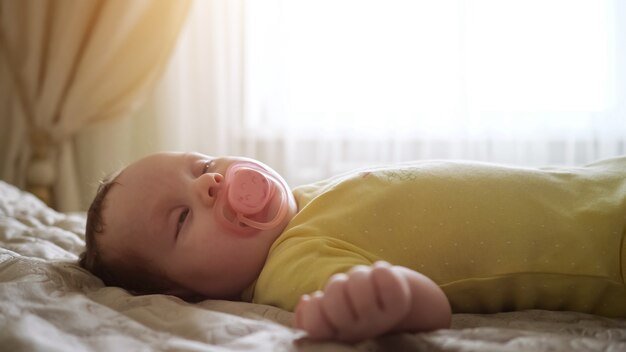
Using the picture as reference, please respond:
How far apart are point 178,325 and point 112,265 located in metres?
0.33

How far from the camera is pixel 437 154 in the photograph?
2662 millimetres

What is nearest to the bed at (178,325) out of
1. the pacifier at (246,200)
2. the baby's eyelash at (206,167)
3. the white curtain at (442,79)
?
the pacifier at (246,200)

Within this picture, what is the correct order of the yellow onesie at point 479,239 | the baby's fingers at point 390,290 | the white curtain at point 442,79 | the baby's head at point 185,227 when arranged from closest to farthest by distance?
A: 1. the baby's fingers at point 390,290
2. the yellow onesie at point 479,239
3. the baby's head at point 185,227
4. the white curtain at point 442,79

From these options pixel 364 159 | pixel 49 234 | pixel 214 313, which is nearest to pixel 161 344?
pixel 214 313

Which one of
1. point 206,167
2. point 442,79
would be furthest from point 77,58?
point 206,167

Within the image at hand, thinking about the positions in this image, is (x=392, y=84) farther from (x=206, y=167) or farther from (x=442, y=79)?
(x=206, y=167)

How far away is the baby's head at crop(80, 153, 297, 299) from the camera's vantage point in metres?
1.09

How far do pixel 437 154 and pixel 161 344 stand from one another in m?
1.99

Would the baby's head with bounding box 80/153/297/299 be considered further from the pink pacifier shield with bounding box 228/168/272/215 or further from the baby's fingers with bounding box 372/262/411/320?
the baby's fingers with bounding box 372/262/411/320

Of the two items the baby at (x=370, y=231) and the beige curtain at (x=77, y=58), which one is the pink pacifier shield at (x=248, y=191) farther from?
the beige curtain at (x=77, y=58)

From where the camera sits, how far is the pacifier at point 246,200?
3.59 feet

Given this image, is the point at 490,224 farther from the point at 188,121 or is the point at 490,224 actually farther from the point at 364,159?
the point at 188,121

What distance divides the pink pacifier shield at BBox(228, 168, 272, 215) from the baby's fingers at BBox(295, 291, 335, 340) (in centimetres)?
36

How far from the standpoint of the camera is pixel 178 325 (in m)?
Result: 0.87
